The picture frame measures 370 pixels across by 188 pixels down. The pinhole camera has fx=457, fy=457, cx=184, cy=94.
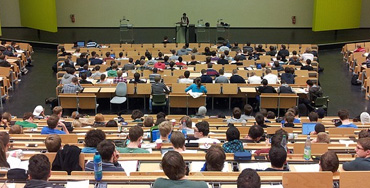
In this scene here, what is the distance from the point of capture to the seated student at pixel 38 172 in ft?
16.1

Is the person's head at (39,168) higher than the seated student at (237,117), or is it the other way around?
the person's head at (39,168)

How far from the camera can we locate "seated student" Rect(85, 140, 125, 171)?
572cm

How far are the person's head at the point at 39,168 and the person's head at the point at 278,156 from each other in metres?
2.65

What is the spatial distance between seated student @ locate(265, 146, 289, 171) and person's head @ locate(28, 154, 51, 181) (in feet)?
8.67

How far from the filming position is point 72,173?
5.64 meters

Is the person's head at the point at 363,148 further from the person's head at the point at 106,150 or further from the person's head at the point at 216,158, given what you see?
the person's head at the point at 106,150

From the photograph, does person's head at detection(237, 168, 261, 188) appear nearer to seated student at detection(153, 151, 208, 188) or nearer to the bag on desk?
seated student at detection(153, 151, 208, 188)

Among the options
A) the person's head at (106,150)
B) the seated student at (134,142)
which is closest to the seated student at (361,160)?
the seated student at (134,142)

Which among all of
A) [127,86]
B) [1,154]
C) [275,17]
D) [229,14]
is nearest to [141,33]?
[229,14]

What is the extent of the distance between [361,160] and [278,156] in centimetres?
116

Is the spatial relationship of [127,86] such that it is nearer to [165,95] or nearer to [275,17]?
[165,95]

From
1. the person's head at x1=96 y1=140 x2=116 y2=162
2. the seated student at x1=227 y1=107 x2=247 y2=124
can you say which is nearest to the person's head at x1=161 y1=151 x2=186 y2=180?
the person's head at x1=96 y1=140 x2=116 y2=162

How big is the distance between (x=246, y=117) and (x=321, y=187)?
545cm

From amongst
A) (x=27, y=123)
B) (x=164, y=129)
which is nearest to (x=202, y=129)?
(x=164, y=129)
